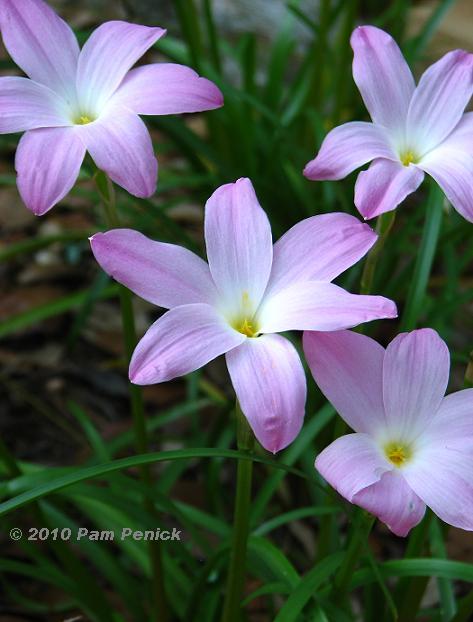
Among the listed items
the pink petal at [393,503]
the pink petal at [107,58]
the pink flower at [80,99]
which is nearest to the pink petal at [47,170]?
the pink flower at [80,99]

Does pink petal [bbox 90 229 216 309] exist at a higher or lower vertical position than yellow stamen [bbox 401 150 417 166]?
lower

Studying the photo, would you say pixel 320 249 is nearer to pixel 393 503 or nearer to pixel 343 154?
pixel 343 154

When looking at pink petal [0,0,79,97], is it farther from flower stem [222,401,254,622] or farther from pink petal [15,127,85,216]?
flower stem [222,401,254,622]

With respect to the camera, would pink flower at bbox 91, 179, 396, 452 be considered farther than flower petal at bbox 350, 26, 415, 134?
No

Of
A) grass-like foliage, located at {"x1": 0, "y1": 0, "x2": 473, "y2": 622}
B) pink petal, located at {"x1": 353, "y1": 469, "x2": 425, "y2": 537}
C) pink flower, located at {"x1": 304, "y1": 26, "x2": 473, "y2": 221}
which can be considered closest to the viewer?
pink petal, located at {"x1": 353, "y1": 469, "x2": 425, "y2": 537}

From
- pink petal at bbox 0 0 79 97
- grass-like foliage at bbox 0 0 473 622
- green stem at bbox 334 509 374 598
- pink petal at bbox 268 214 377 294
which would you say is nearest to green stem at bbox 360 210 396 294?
grass-like foliage at bbox 0 0 473 622

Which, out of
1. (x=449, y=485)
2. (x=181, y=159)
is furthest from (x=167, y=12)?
(x=449, y=485)

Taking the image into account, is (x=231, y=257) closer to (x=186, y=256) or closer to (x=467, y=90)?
(x=186, y=256)

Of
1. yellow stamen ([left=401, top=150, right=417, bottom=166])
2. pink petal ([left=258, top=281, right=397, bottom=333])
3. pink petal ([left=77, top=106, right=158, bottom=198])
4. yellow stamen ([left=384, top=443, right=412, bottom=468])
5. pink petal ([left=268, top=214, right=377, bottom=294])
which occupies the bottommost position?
yellow stamen ([left=384, top=443, right=412, bottom=468])
